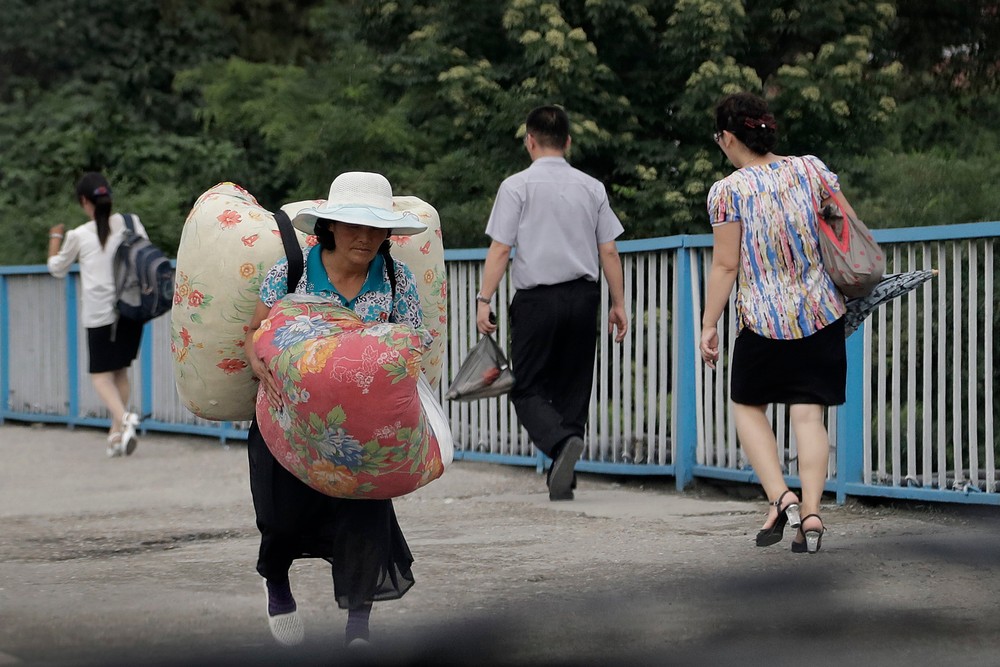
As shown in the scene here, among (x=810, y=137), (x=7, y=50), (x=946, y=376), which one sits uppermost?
(x=7, y=50)

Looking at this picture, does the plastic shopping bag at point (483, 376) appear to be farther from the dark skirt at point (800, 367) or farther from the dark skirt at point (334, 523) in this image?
the dark skirt at point (334, 523)

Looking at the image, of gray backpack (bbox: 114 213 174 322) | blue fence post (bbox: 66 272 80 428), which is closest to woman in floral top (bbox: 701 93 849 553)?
gray backpack (bbox: 114 213 174 322)

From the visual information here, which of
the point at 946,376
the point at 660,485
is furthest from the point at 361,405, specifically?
the point at 660,485

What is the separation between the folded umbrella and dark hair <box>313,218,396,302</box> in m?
2.41

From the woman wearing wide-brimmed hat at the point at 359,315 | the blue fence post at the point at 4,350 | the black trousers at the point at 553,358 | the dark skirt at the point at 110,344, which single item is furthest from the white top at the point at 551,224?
the blue fence post at the point at 4,350

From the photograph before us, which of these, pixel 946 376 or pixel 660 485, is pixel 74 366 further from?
pixel 946 376

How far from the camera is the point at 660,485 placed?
340 inches

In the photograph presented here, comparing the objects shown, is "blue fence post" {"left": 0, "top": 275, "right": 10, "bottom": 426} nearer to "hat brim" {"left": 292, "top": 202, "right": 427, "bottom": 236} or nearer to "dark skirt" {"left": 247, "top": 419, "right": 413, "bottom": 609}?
"dark skirt" {"left": 247, "top": 419, "right": 413, "bottom": 609}

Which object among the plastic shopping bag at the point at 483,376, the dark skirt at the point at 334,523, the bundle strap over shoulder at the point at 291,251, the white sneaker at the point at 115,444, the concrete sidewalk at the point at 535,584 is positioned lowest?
the concrete sidewalk at the point at 535,584

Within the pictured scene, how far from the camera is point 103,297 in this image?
34.1ft

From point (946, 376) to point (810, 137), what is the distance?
269 inches

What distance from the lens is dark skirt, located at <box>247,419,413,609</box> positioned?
4590 mm

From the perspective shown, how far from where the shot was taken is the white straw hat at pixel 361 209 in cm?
438

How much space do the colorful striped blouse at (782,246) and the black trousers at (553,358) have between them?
174 centimetres
